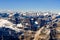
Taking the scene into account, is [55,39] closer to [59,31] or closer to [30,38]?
[59,31]

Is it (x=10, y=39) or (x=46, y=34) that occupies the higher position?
(x=46, y=34)

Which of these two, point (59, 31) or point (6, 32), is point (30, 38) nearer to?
point (59, 31)

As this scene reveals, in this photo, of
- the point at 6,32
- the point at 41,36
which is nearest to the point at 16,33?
the point at 6,32

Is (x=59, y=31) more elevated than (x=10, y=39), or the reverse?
(x=59, y=31)

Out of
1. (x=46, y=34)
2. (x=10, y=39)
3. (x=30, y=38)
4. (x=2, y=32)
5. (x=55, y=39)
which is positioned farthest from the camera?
(x=2, y=32)

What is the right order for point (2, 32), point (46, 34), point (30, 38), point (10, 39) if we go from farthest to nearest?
point (2, 32) → point (10, 39) → point (30, 38) → point (46, 34)

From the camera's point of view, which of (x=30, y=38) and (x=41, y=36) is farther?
(x=30, y=38)

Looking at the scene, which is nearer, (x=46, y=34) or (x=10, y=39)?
(x=46, y=34)

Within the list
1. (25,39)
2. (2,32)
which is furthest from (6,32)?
(25,39)

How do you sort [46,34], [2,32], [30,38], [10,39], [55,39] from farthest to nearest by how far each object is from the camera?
[2,32]
[10,39]
[30,38]
[46,34]
[55,39]
